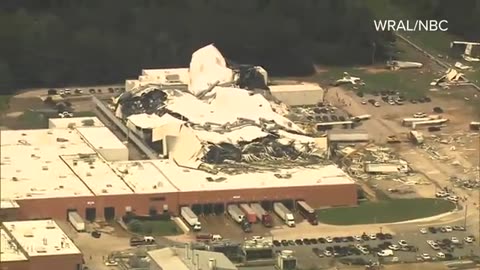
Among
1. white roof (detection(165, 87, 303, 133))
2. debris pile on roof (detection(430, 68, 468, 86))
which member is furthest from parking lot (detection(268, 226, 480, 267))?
debris pile on roof (detection(430, 68, 468, 86))

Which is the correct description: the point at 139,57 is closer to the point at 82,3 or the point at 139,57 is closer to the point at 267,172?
the point at 82,3

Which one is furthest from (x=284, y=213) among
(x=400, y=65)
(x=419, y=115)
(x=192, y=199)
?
(x=400, y=65)

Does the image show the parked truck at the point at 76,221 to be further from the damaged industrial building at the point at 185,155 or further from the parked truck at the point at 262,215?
the parked truck at the point at 262,215

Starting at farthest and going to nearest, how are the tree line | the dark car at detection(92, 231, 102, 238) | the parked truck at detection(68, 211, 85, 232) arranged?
the tree line → the dark car at detection(92, 231, 102, 238) → the parked truck at detection(68, 211, 85, 232)

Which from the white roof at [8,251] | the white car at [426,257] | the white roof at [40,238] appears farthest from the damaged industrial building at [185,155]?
the white car at [426,257]

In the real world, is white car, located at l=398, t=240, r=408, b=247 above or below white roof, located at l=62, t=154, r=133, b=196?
below

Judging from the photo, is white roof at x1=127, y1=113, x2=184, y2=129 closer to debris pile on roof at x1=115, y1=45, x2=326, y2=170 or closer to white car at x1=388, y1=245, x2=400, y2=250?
debris pile on roof at x1=115, y1=45, x2=326, y2=170

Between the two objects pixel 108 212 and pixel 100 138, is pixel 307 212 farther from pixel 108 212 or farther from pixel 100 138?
pixel 100 138

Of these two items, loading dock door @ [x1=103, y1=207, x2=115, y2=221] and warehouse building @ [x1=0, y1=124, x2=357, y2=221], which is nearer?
warehouse building @ [x1=0, y1=124, x2=357, y2=221]
